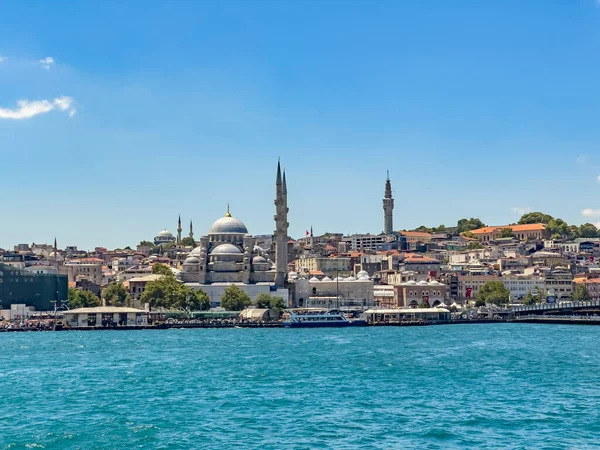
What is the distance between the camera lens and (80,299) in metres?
77.9

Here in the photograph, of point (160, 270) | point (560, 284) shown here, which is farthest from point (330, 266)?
point (560, 284)

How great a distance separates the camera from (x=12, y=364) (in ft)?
120

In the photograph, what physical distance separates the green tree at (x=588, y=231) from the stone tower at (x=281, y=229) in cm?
6547

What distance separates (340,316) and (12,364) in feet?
111

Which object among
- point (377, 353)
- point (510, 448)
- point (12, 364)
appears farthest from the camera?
point (377, 353)

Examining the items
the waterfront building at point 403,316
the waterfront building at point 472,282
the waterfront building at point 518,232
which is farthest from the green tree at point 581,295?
the waterfront building at point 518,232

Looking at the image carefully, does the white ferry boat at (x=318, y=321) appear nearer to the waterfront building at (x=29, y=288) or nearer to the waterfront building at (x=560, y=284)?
the waterfront building at (x=29, y=288)

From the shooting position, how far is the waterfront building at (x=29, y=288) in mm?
70375

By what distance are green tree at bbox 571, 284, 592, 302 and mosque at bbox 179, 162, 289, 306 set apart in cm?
2613

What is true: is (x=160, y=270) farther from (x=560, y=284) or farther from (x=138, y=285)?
(x=560, y=284)

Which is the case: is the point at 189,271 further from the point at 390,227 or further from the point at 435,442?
the point at 435,442

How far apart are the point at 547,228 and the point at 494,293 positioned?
48383mm

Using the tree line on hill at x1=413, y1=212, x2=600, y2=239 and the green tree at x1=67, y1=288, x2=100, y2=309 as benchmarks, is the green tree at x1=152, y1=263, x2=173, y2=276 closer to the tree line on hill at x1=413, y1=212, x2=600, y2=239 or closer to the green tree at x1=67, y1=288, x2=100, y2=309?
the green tree at x1=67, y1=288, x2=100, y2=309

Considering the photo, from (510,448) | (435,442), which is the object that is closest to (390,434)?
(435,442)
